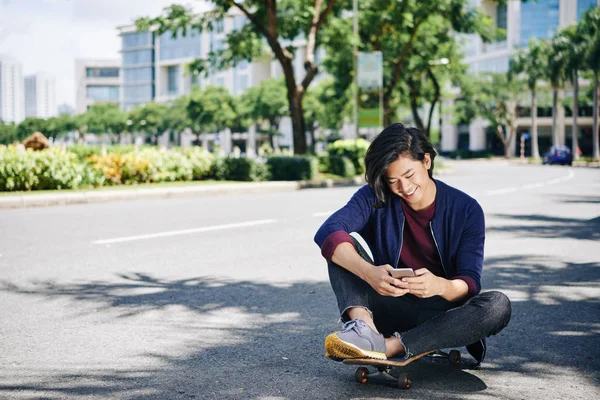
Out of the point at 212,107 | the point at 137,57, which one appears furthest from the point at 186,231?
the point at 137,57

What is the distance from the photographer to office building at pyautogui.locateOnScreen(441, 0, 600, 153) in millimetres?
75188

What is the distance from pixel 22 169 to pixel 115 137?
342ft

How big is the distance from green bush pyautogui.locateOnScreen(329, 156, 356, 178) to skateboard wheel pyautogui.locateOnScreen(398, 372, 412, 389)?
21.6 m

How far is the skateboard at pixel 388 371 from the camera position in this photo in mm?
3250

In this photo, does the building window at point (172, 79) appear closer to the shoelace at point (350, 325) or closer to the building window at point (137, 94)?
the building window at point (137, 94)

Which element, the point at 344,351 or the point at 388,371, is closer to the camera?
the point at 344,351

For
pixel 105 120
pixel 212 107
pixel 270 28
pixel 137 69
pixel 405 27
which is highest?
pixel 137 69

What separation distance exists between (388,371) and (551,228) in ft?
25.2

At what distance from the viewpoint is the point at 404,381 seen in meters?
3.33

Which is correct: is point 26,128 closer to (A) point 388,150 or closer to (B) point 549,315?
(B) point 549,315

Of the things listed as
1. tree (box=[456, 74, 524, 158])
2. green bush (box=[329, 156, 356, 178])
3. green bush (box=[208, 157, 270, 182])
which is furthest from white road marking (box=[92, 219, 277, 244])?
tree (box=[456, 74, 524, 158])

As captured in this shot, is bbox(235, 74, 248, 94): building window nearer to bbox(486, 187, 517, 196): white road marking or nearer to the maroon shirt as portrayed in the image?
bbox(486, 187, 517, 196): white road marking

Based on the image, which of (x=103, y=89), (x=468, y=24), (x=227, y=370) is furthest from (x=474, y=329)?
(x=103, y=89)

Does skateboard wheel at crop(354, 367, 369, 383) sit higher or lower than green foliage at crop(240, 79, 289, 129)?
lower
